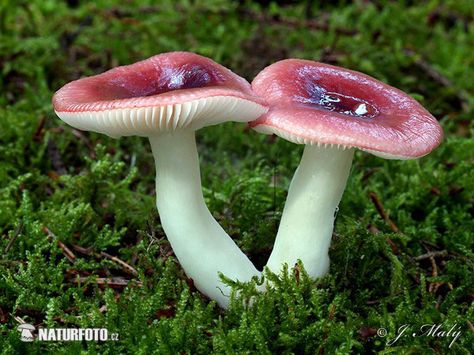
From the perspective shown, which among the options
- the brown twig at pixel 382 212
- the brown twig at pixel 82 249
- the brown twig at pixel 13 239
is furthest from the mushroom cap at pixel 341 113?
the brown twig at pixel 13 239

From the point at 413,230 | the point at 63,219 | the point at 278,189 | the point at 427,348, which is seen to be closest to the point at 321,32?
the point at 278,189

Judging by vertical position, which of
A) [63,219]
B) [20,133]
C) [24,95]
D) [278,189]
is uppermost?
[24,95]

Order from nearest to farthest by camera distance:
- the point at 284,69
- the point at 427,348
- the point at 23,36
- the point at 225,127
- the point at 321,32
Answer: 1. the point at 427,348
2. the point at 284,69
3. the point at 225,127
4. the point at 23,36
5. the point at 321,32

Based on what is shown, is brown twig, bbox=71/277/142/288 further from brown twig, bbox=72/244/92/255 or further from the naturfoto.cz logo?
the naturfoto.cz logo

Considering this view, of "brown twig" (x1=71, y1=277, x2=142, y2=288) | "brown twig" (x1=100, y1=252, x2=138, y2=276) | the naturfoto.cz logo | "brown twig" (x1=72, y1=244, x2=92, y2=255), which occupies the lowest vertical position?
the naturfoto.cz logo

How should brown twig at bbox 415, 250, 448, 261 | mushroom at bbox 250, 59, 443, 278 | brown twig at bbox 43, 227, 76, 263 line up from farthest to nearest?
brown twig at bbox 415, 250, 448, 261, brown twig at bbox 43, 227, 76, 263, mushroom at bbox 250, 59, 443, 278

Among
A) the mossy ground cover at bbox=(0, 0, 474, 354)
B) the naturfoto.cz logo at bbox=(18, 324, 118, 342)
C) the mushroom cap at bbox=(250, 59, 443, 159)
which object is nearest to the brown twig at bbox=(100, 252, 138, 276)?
the mossy ground cover at bbox=(0, 0, 474, 354)

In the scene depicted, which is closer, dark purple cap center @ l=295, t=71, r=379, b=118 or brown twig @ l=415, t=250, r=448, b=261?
dark purple cap center @ l=295, t=71, r=379, b=118

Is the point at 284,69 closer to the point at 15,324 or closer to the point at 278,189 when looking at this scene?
the point at 278,189
